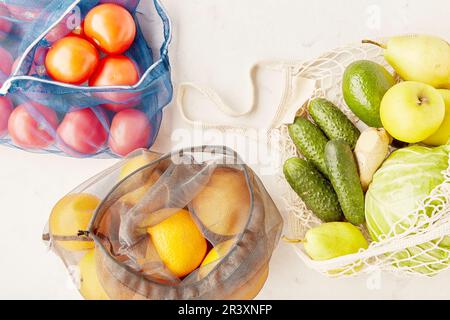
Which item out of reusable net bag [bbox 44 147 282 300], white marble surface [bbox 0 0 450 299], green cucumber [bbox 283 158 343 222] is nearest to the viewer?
reusable net bag [bbox 44 147 282 300]

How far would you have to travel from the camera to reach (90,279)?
757 millimetres

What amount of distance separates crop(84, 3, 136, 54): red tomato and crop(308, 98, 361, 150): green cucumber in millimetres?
296

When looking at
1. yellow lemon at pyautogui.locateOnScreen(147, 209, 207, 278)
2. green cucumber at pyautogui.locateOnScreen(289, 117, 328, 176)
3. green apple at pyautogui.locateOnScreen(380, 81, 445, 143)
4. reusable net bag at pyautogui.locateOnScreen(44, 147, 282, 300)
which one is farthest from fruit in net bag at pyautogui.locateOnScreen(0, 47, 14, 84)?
green apple at pyautogui.locateOnScreen(380, 81, 445, 143)

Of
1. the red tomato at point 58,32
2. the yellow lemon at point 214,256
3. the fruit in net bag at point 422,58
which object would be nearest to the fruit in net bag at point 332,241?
the yellow lemon at point 214,256

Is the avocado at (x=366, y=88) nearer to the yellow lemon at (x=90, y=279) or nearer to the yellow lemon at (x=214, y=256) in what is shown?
the yellow lemon at (x=214, y=256)

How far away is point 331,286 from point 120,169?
1.22ft

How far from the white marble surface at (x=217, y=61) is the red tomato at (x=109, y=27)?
0.35 ft

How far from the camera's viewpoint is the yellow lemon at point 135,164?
2.66ft

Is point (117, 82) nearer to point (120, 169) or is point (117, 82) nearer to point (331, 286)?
point (120, 169)

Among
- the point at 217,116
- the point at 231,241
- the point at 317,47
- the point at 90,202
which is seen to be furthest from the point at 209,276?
the point at 317,47

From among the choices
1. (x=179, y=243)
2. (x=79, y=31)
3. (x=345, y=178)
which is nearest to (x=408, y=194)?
(x=345, y=178)

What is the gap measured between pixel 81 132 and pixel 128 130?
0.22ft

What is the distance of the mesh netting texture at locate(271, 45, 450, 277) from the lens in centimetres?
72

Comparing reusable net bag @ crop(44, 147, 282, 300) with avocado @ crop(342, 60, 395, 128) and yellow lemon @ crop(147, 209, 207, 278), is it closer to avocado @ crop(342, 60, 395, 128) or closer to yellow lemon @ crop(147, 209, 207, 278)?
yellow lemon @ crop(147, 209, 207, 278)
